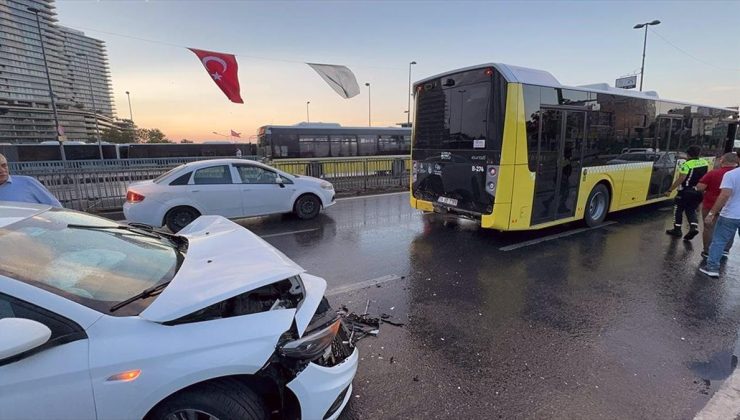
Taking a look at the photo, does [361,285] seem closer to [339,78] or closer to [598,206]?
[598,206]

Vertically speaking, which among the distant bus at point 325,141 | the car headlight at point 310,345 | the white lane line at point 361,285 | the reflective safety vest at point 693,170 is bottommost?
the white lane line at point 361,285

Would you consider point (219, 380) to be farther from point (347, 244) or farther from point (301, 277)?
point (347, 244)

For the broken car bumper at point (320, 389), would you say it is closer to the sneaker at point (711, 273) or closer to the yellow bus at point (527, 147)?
the yellow bus at point (527, 147)

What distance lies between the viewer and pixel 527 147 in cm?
619

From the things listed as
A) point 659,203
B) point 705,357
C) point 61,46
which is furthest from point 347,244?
point 61,46

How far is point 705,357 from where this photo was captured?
3.19 metres

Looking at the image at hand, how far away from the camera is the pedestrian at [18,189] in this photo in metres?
3.62

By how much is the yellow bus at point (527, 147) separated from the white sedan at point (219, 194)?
2.93 meters

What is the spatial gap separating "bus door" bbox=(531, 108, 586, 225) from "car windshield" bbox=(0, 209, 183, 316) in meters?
6.13

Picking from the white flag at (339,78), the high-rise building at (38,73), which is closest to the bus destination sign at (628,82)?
the white flag at (339,78)

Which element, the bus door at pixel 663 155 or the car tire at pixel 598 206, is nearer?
the car tire at pixel 598 206

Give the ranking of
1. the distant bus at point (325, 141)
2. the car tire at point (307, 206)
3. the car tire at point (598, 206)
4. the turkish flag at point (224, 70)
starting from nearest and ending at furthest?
the car tire at point (598, 206), the car tire at point (307, 206), the turkish flag at point (224, 70), the distant bus at point (325, 141)

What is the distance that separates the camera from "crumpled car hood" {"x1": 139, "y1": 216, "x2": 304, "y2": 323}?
6.11 feet

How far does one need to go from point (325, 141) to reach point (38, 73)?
42.0 meters
